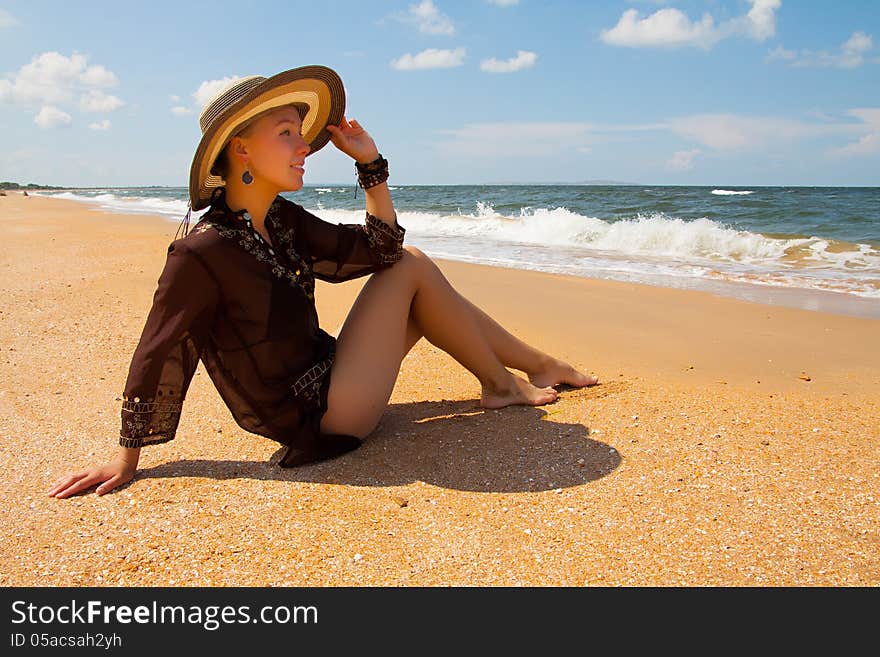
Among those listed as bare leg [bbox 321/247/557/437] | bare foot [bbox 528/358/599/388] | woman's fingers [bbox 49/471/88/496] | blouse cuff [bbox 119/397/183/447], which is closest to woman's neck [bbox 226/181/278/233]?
bare leg [bbox 321/247/557/437]

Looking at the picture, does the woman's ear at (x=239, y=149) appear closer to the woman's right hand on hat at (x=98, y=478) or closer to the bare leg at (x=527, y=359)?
the woman's right hand on hat at (x=98, y=478)

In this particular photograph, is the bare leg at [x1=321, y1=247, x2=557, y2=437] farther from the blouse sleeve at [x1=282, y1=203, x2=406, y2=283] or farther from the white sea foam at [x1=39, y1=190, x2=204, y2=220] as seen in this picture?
the white sea foam at [x1=39, y1=190, x2=204, y2=220]

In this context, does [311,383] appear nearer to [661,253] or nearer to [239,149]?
[239,149]

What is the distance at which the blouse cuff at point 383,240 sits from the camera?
10.5 feet

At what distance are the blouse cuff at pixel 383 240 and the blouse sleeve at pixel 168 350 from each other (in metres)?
0.79

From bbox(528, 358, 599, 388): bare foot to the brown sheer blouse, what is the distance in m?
1.19

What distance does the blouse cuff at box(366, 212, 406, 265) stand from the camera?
3.21 metres

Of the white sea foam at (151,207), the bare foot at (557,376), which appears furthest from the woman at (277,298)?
the white sea foam at (151,207)

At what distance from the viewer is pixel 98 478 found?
2.80 m

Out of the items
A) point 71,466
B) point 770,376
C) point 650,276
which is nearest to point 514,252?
point 650,276

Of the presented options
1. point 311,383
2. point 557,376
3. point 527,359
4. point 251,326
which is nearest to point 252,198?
point 251,326

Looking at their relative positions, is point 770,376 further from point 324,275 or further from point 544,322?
point 324,275

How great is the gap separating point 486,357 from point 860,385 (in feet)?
7.86

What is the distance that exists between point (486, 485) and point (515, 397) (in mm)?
923
